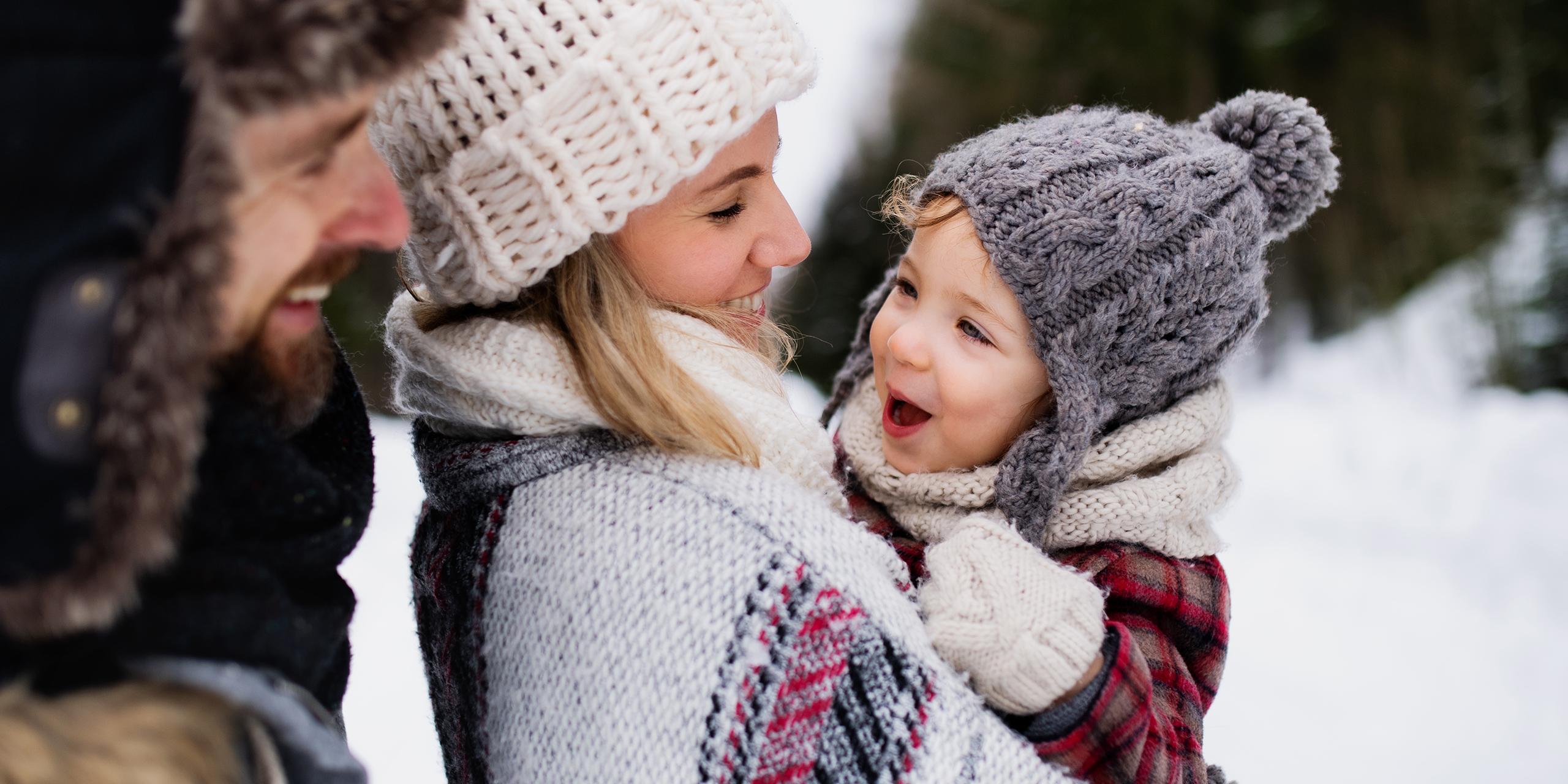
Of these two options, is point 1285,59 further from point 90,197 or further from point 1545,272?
point 90,197

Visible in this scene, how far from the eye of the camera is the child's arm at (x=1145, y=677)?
4.24ft

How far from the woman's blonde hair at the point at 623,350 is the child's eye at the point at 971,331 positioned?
0.40m

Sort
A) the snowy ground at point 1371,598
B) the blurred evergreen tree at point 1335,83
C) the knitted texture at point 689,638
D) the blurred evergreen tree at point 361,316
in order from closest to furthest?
the knitted texture at point 689,638 → the snowy ground at point 1371,598 → the blurred evergreen tree at point 361,316 → the blurred evergreen tree at point 1335,83

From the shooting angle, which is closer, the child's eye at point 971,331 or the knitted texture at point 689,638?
the knitted texture at point 689,638

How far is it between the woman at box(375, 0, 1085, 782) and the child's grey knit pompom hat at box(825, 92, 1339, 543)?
14.4 inches

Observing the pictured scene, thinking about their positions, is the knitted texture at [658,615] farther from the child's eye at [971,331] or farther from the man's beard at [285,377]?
the child's eye at [971,331]

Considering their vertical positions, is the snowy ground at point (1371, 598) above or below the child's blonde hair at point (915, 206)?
below

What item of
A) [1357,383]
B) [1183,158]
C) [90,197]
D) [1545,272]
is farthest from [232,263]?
[1357,383]

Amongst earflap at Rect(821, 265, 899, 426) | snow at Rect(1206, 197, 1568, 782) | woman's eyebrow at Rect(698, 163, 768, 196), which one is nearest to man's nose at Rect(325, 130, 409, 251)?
woman's eyebrow at Rect(698, 163, 768, 196)

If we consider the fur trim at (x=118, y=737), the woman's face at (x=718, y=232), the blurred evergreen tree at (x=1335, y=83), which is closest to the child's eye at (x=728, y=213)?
the woman's face at (x=718, y=232)

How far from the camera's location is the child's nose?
169cm

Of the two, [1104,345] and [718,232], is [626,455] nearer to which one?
[718,232]

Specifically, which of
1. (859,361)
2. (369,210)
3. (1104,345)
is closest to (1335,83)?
(859,361)

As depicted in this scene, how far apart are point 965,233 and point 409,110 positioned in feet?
2.73
